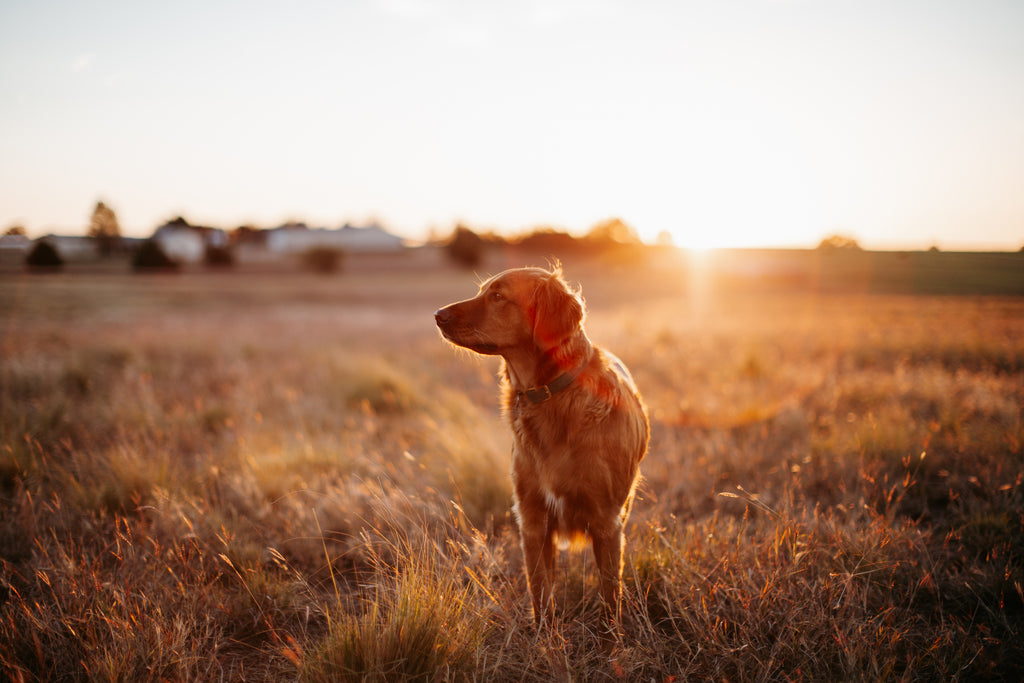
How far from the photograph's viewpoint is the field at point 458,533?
219 centimetres

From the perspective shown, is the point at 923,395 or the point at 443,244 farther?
the point at 443,244

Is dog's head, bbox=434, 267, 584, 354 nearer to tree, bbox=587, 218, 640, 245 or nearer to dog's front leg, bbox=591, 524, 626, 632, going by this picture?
dog's front leg, bbox=591, 524, 626, 632

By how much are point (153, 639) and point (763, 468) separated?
4571 millimetres

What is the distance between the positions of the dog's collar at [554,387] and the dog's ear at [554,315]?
7.6 inches

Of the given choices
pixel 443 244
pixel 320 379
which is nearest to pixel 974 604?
pixel 320 379

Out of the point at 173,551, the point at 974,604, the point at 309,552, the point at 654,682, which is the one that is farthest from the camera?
the point at 309,552

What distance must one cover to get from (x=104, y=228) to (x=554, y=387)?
587cm

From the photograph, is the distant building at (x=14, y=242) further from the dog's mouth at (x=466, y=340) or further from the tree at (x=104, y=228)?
the dog's mouth at (x=466, y=340)

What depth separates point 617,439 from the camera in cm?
248

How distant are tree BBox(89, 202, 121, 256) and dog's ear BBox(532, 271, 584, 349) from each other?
5.30m

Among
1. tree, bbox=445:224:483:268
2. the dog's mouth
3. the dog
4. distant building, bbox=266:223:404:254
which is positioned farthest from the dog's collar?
distant building, bbox=266:223:404:254

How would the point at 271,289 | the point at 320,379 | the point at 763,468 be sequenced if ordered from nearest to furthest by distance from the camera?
the point at 763,468
the point at 320,379
the point at 271,289

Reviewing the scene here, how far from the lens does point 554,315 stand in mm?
2621

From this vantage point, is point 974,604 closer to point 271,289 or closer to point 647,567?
point 647,567
